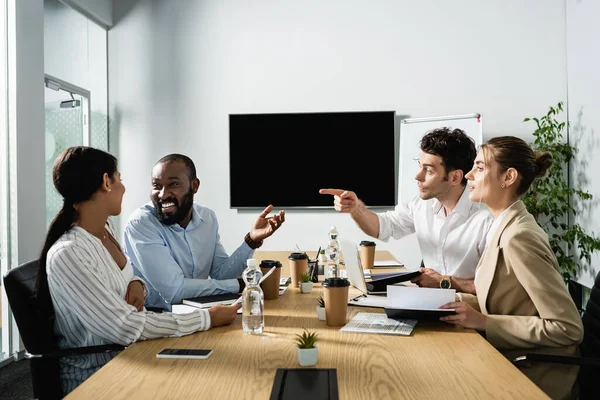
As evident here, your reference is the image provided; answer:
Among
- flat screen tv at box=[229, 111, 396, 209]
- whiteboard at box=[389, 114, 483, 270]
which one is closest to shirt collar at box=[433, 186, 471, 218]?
whiteboard at box=[389, 114, 483, 270]

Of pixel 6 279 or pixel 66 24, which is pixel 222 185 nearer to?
pixel 66 24

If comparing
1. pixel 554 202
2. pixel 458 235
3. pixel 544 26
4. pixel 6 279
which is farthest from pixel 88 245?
pixel 544 26

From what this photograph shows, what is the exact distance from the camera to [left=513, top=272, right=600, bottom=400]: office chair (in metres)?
1.70

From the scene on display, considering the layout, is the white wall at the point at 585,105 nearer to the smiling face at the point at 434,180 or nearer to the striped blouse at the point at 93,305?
the smiling face at the point at 434,180

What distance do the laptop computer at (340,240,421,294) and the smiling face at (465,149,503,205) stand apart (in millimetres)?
446

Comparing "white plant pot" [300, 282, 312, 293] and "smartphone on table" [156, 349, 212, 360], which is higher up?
"white plant pot" [300, 282, 312, 293]

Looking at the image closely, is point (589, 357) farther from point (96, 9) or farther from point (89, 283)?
point (96, 9)

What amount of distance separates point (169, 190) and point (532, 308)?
1530 millimetres

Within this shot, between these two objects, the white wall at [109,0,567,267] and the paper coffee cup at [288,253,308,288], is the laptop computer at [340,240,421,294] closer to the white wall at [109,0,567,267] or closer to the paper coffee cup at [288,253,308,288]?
the paper coffee cup at [288,253,308,288]

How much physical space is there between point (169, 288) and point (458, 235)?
4.56 ft

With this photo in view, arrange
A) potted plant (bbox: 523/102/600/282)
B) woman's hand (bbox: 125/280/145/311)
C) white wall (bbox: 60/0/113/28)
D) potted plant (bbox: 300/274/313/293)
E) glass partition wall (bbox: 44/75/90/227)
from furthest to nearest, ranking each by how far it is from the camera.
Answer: white wall (bbox: 60/0/113/28) → potted plant (bbox: 523/102/600/282) → glass partition wall (bbox: 44/75/90/227) → potted plant (bbox: 300/274/313/293) → woman's hand (bbox: 125/280/145/311)

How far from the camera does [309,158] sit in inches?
222

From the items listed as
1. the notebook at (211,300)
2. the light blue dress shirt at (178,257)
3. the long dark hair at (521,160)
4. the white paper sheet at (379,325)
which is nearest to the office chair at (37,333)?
the notebook at (211,300)

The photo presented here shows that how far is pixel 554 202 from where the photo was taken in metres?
5.20
